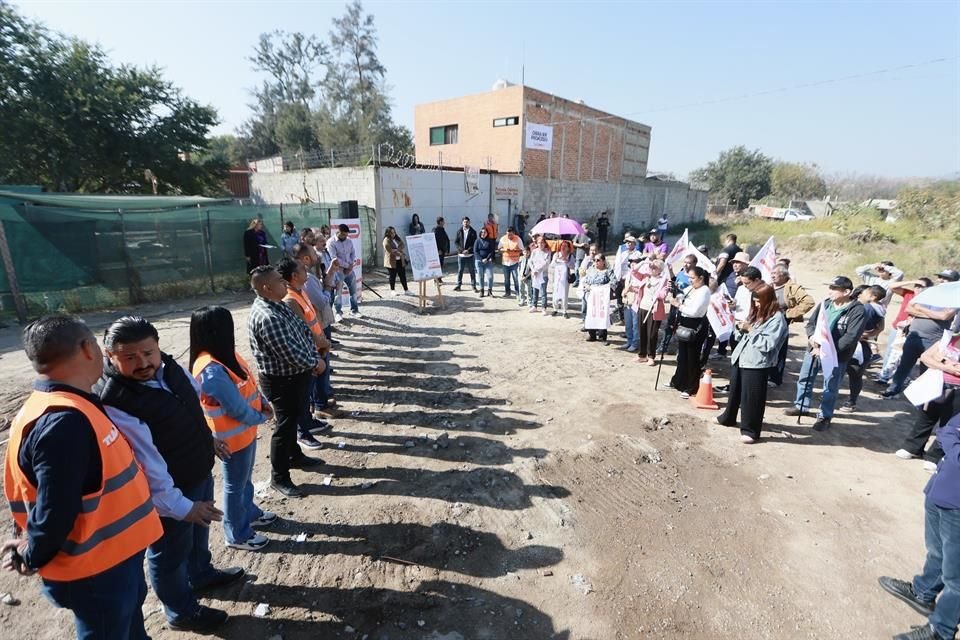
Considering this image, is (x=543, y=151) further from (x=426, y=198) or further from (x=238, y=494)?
(x=238, y=494)

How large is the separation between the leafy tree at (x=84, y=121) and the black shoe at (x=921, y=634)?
81.2 feet

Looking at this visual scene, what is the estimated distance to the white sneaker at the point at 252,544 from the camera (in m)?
3.28

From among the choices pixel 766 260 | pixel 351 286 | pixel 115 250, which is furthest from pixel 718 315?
pixel 115 250

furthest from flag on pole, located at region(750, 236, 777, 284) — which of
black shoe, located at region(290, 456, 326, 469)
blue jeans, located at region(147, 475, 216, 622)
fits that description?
blue jeans, located at region(147, 475, 216, 622)

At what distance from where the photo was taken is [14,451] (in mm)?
1635

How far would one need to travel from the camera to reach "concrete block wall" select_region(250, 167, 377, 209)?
49.4ft

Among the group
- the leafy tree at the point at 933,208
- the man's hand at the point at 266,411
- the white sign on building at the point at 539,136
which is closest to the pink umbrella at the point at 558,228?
the man's hand at the point at 266,411

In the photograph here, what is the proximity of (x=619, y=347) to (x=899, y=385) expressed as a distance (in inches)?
151

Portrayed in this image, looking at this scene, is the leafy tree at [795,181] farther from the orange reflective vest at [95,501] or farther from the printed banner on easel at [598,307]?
the orange reflective vest at [95,501]

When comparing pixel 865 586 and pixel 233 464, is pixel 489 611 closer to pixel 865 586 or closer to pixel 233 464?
pixel 233 464

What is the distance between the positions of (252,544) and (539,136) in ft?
77.3

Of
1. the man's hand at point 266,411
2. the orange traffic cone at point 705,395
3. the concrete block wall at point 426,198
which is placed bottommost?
the orange traffic cone at point 705,395

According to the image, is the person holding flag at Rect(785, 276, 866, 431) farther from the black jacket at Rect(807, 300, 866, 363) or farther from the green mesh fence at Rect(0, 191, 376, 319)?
the green mesh fence at Rect(0, 191, 376, 319)

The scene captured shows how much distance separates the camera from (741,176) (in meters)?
53.5
